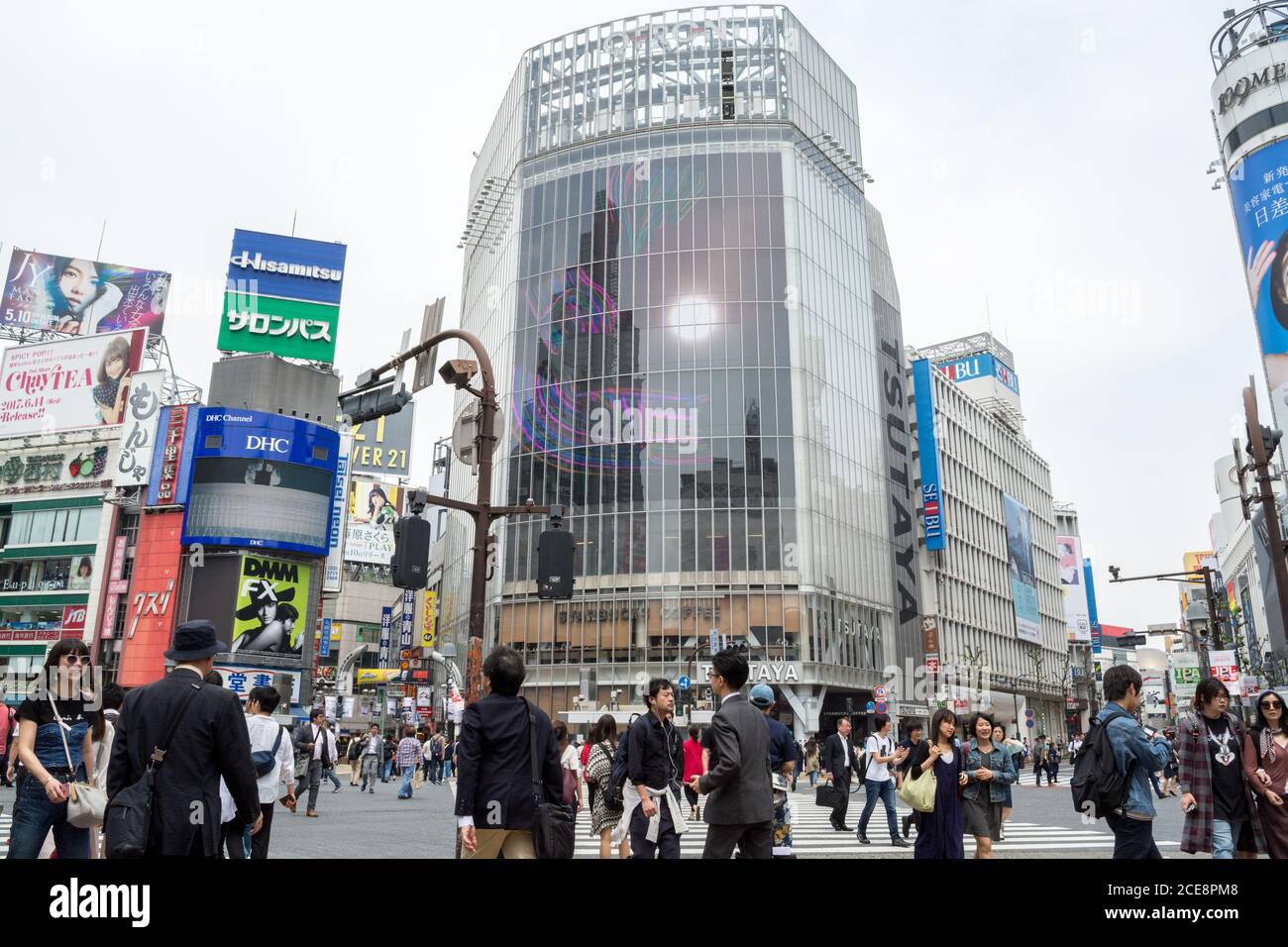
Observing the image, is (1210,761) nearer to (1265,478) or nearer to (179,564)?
(1265,478)

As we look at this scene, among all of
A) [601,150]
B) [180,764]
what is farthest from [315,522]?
[180,764]

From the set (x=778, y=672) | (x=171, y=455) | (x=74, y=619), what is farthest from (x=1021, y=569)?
(x=74, y=619)

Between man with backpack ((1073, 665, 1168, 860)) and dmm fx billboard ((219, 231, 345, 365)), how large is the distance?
57.4 meters

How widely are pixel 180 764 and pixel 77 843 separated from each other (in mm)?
2395

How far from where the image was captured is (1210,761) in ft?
23.6

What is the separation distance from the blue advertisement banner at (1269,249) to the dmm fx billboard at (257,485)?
2146 inches

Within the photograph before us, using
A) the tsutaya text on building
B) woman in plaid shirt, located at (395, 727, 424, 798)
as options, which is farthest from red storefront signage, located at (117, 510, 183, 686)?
woman in plaid shirt, located at (395, 727, 424, 798)

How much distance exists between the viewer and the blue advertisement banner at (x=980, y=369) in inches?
3728

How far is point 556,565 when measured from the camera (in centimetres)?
1030

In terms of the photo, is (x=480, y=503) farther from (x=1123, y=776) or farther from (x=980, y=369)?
(x=980, y=369)

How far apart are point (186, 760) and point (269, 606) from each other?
51.9 m
